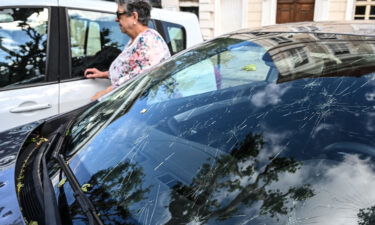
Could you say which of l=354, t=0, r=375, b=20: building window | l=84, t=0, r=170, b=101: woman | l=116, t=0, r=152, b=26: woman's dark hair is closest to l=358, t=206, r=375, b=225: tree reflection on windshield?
l=84, t=0, r=170, b=101: woman

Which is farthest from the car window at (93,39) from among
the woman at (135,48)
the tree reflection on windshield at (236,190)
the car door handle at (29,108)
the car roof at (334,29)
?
the tree reflection on windshield at (236,190)

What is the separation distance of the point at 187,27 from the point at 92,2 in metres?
0.92

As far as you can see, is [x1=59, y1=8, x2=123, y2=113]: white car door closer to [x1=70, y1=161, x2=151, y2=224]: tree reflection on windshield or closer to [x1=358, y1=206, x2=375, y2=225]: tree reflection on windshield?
[x1=70, y1=161, x2=151, y2=224]: tree reflection on windshield

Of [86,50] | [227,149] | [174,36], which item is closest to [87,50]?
[86,50]

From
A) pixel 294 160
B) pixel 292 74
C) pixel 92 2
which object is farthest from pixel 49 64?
pixel 294 160

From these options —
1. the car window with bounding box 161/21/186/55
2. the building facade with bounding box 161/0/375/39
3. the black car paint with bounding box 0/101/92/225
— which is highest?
the car window with bounding box 161/21/186/55

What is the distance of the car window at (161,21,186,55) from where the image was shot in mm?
3318

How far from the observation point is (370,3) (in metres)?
9.10

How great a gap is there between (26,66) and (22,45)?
151mm

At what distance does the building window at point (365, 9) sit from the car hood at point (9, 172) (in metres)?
9.19

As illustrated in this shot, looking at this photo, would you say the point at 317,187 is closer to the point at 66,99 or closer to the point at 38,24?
the point at 66,99

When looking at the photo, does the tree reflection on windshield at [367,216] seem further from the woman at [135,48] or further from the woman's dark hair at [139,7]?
the woman's dark hair at [139,7]

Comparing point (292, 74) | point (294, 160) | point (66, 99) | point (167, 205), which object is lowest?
point (66, 99)

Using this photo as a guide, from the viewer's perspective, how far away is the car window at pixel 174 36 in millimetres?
3318
